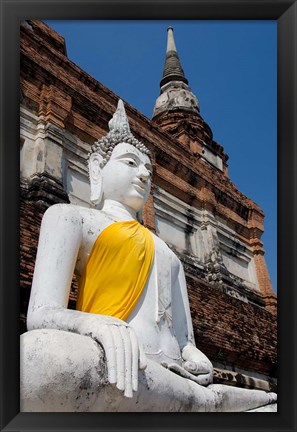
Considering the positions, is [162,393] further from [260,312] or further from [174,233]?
[174,233]

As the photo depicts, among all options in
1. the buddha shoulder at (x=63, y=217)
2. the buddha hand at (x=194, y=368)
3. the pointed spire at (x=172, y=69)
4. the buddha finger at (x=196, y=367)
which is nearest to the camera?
the buddha hand at (x=194, y=368)

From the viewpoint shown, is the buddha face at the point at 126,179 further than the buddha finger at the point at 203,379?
Yes

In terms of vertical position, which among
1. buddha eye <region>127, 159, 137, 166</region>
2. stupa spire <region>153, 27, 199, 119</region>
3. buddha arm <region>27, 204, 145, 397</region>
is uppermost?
stupa spire <region>153, 27, 199, 119</region>

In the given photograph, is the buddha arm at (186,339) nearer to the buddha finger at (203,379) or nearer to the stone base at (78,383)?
the buddha finger at (203,379)

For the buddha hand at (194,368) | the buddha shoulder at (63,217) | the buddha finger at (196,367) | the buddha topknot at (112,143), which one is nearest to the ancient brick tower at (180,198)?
the buddha topknot at (112,143)

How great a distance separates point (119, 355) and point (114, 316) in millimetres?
712

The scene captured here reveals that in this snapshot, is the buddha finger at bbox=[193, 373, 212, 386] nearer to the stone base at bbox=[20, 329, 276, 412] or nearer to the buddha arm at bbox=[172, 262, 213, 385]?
the buddha arm at bbox=[172, 262, 213, 385]

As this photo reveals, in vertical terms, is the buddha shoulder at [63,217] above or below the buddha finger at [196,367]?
above

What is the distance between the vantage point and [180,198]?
11.7m

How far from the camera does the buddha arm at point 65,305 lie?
2771mm

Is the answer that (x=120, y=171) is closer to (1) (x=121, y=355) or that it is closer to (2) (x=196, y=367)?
(2) (x=196, y=367)

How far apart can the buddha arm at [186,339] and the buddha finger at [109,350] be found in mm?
789

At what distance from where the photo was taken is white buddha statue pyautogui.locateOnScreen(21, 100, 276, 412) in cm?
257

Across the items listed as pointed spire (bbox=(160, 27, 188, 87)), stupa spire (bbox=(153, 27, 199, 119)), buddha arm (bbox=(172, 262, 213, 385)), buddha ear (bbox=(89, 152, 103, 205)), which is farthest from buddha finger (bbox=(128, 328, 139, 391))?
pointed spire (bbox=(160, 27, 188, 87))
